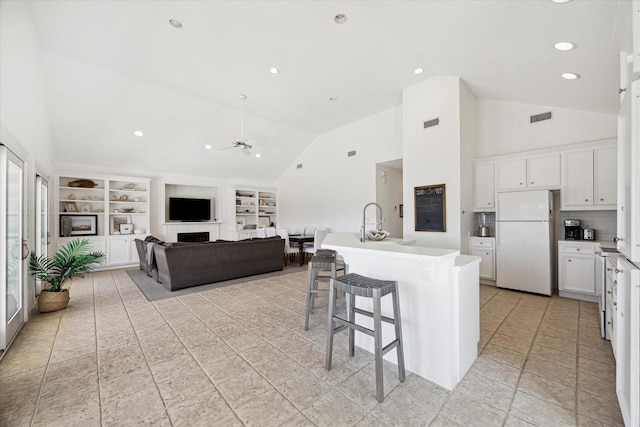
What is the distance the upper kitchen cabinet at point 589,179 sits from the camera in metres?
3.66

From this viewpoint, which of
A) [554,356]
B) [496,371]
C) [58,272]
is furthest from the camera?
[58,272]

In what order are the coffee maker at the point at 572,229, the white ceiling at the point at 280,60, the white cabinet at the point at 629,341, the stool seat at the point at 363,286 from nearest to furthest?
the white cabinet at the point at 629,341 → the stool seat at the point at 363,286 → the white ceiling at the point at 280,60 → the coffee maker at the point at 572,229

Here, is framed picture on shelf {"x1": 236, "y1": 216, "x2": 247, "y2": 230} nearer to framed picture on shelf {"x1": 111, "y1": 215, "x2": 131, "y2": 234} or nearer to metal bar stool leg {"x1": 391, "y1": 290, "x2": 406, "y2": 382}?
framed picture on shelf {"x1": 111, "y1": 215, "x2": 131, "y2": 234}

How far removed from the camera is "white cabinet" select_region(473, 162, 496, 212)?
15.3 feet

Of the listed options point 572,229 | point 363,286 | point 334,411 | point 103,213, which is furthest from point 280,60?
point 103,213

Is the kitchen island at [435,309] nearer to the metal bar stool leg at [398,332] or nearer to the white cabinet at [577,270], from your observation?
the metal bar stool leg at [398,332]

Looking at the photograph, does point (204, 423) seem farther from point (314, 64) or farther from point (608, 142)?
point (608, 142)

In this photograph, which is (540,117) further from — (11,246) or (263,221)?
(263,221)

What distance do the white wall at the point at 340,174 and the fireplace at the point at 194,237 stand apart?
8.66 feet

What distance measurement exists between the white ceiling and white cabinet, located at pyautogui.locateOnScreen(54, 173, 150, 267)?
598 millimetres

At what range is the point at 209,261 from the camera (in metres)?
4.80

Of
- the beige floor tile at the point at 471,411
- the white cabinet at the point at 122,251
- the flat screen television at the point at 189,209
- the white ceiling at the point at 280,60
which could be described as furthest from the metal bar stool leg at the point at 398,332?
the flat screen television at the point at 189,209

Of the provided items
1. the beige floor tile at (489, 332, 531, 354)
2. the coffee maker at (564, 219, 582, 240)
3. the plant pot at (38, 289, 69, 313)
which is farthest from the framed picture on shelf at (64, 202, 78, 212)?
the coffee maker at (564, 219, 582, 240)

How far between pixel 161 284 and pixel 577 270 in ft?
21.6
